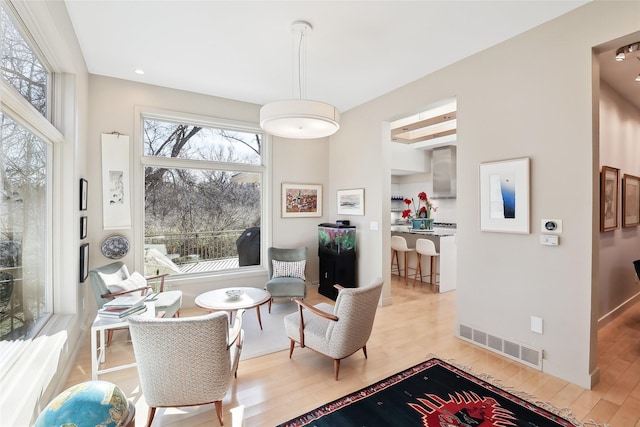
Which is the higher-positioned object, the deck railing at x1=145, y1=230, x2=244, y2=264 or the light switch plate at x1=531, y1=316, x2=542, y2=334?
the deck railing at x1=145, y1=230, x2=244, y2=264

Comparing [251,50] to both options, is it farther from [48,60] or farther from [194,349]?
[194,349]

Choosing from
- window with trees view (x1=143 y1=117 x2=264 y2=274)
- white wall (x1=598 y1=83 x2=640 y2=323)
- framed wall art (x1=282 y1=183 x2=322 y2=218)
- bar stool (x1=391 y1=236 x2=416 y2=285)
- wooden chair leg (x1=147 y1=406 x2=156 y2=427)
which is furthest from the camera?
bar stool (x1=391 y1=236 x2=416 y2=285)

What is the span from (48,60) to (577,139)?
465 centimetres

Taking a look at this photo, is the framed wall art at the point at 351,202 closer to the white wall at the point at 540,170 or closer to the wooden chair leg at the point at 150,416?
the white wall at the point at 540,170

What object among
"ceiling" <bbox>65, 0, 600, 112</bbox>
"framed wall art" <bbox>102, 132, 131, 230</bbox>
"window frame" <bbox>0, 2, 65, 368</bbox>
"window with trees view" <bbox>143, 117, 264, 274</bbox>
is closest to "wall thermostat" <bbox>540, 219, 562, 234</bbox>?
"ceiling" <bbox>65, 0, 600, 112</bbox>

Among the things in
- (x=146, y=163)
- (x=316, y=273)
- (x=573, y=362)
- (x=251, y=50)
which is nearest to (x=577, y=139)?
(x=573, y=362)

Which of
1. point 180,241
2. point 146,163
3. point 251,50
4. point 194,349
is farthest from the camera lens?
point 180,241

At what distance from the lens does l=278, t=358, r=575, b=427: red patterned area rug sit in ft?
6.75

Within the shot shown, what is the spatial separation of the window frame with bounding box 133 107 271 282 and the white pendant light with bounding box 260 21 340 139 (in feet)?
6.45

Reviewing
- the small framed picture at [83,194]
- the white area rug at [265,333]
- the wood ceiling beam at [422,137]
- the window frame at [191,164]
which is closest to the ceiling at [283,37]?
the window frame at [191,164]

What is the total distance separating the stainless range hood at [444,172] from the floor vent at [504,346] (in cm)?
413

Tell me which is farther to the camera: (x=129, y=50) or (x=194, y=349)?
(x=129, y=50)

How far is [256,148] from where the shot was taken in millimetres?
5039

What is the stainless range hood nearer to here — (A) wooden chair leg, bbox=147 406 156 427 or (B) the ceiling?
(B) the ceiling
